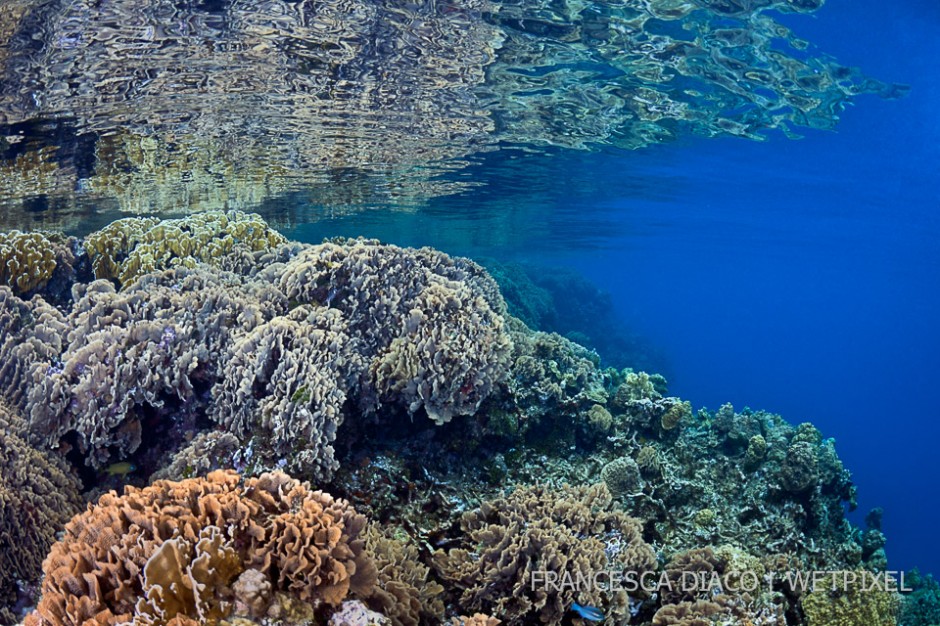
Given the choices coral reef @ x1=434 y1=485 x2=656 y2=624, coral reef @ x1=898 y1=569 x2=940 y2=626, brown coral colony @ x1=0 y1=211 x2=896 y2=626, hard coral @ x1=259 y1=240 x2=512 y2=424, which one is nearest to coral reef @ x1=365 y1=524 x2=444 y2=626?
brown coral colony @ x1=0 y1=211 x2=896 y2=626

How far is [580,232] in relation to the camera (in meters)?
45.4

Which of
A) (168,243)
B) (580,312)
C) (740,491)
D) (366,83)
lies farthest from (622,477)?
(580,312)

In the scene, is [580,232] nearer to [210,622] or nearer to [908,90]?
[908,90]

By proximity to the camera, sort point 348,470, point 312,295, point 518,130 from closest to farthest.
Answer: point 348,470 → point 312,295 → point 518,130

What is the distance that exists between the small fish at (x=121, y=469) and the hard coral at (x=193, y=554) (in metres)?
2.41

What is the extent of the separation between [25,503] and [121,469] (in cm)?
96

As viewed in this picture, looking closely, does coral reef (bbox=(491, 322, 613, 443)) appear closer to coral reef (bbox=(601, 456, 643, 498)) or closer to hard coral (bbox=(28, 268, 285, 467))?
coral reef (bbox=(601, 456, 643, 498))

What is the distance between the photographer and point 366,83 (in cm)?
1305

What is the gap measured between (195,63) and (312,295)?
774 centimetres

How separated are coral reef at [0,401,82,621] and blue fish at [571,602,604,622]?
457 cm

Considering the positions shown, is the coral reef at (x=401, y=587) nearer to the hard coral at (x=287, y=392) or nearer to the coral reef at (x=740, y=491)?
the hard coral at (x=287, y=392)

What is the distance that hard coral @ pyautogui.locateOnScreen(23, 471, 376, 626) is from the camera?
2.70m

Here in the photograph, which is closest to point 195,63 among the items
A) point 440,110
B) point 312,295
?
point 440,110

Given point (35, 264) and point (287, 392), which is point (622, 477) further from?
point (35, 264)
